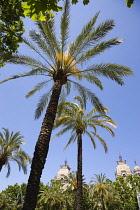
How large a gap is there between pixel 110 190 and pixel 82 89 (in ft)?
79.3

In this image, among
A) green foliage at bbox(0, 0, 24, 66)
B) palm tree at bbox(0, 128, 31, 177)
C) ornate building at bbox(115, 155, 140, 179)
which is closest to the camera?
green foliage at bbox(0, 0, 24, 66)

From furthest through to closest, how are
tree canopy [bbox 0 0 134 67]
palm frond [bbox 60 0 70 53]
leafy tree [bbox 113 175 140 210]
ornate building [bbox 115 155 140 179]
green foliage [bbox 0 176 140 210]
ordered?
ornate building [bbox 115 155 140 179] → leafy tree [bbox 113 175 140 210] → green foliage [bbox 0 176 140 210] → palm frond [bbox 60 0 70 53] → tree canopy [bbox 0 0 134 67]

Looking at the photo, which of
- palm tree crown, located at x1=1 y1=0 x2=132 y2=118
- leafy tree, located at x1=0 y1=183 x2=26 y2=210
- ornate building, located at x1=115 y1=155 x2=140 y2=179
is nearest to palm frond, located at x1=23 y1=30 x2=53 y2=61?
palm tree crown, located at x1=1 y1=0 x2=132 y2=118

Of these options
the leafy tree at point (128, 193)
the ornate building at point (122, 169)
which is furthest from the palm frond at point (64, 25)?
the ornate building at point (122, 169)

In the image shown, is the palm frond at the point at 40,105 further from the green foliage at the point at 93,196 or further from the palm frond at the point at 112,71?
the green foliage at the point at 93,196

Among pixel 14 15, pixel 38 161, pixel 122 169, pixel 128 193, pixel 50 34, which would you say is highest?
pixel 122 169

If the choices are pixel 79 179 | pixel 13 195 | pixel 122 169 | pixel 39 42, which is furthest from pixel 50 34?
pixel 122 169

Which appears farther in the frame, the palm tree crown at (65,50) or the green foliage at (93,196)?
the green foliage at (93,196)

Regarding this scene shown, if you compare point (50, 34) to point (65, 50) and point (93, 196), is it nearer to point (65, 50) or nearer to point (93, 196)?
point (65, 50)

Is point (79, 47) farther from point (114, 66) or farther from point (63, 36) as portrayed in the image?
point (114, 66)

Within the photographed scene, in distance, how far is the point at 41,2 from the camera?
3.82 meters

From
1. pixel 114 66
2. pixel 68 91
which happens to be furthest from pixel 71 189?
pixel 114 66

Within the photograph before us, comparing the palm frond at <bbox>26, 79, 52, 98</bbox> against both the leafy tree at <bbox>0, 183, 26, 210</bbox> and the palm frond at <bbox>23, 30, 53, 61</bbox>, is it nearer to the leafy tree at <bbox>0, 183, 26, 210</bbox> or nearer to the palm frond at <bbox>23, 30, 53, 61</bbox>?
the palm frond at <bbox>23, 30, 53, 61</bbox>

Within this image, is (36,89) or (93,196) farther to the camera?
(93,196)
